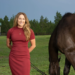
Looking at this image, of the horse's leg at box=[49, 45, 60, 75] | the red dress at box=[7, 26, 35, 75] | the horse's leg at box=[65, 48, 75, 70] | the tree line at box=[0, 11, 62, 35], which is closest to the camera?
the red dress at box=[7, 26, 35, 75]

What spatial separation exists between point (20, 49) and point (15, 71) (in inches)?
16.6

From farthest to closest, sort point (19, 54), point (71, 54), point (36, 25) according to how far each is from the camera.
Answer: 1. point (36, 25)
2. point (71, 54)
3. point (19, 54)

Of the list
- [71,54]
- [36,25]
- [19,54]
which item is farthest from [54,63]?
[36,25]

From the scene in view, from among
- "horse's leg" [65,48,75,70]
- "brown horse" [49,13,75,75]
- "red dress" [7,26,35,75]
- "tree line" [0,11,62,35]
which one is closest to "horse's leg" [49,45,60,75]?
"brown horse" [49,13,75,75]

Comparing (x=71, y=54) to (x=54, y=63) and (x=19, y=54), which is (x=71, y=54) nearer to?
(x=54, y=63)

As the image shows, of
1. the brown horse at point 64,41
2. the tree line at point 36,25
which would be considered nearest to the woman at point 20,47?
the brown horse at point 64,41

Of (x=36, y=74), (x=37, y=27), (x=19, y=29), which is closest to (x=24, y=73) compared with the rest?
(x=19, y=29)

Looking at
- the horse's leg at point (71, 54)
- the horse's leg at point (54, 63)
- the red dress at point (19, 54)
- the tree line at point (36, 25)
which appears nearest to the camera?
the red dress at point (19, 54)

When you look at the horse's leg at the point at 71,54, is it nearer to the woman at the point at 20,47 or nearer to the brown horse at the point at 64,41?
the brown horse at the point at 64,41

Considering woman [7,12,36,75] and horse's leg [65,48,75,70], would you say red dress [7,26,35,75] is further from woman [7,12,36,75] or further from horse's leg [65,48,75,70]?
horse's leg [65,48,75,70]

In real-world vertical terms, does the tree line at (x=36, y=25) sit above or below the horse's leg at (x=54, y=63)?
above

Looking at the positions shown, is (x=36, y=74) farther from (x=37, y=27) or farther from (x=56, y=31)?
(x=37, y=27)

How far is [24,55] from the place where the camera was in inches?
104

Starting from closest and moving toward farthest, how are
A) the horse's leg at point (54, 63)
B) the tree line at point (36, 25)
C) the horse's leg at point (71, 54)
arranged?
the horse's leg at point (71, 54) < the horse's leg at point (54, 63) < the tree line at point (36, 25)
